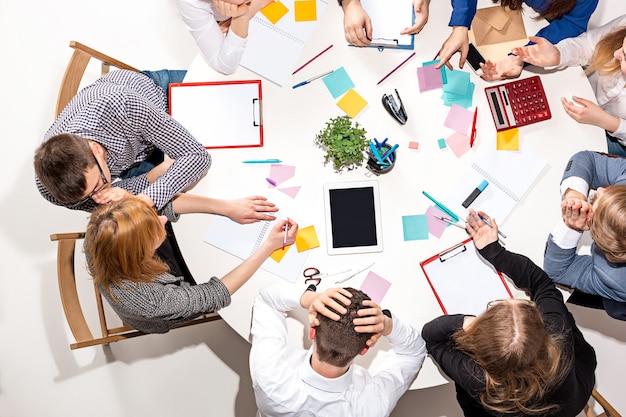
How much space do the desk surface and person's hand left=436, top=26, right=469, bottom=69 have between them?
4 centimetres

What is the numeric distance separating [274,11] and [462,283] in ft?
3.72

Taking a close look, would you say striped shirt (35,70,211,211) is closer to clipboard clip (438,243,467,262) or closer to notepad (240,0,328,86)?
notepad (240,0,328,86)

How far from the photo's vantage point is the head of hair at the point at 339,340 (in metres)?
1.48

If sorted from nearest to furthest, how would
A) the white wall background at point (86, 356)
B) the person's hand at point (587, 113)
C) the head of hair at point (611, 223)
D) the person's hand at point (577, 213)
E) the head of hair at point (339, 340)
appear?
1. the head of hair at point (339, 340)
2. the head of hair at point (611, 223)
3. the person's hand at point (577, 213)
4. the person's hand at point (587, 113)
5. the white wall background at point (86, 356)

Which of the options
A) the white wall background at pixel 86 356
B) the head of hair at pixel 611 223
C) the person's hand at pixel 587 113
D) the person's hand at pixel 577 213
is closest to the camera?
the head of hair at pixel 611 223

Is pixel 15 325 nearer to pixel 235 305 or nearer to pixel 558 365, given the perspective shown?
pixel 235 305

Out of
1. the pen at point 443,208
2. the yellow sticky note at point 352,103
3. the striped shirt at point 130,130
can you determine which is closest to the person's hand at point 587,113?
the pen at point 443,208

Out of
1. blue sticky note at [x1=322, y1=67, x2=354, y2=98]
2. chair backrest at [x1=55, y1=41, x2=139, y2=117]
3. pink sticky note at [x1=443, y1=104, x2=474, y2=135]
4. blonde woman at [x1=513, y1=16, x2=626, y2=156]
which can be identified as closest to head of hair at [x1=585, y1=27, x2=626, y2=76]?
blonde woman at [x1=513, y1=16, x2=626, y2=156]

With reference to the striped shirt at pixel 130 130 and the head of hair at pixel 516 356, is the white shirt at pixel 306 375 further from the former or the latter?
the striped shirt at pixel 130 130

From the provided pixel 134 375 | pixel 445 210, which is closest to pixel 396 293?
pixel 445 210

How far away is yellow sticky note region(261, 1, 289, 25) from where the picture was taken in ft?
6.09

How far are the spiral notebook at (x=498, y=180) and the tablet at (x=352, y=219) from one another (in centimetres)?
25

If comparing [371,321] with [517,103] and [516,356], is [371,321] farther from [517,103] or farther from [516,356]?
[517,103]

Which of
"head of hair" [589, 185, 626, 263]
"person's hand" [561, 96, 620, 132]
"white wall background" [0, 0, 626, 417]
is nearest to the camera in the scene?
"head of hair" [589, 185, 626, 263]
